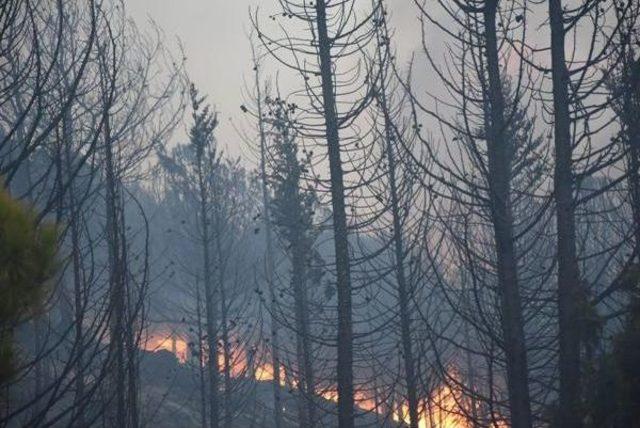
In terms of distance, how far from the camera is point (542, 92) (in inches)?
190

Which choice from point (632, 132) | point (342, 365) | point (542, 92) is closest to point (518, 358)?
point (632, 132)

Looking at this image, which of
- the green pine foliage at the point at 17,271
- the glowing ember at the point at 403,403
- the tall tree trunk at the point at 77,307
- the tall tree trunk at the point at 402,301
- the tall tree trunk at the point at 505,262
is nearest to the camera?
the green pine foliage at the point at 17,271

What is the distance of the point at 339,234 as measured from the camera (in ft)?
23.4

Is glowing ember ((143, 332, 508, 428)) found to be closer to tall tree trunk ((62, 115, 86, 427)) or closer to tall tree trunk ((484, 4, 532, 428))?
tall tree trunk ((484, 4, 532, 428))

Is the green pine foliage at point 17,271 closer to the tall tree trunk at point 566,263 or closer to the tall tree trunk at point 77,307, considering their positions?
the tall tree trunk at point 77,307

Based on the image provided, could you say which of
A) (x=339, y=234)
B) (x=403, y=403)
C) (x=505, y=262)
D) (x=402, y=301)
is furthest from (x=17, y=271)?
(x=403, y=403)

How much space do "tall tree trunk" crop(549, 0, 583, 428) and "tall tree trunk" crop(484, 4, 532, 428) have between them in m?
0.28

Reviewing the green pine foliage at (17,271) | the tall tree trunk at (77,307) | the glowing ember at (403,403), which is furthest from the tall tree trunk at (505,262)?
the green pine foliage at (17,271)

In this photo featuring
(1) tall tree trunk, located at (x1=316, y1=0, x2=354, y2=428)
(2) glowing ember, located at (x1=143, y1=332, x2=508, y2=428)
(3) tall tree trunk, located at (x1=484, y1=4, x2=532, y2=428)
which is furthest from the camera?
(1) tall tree trunk, located at (x1=316, y1=0, x2=354, y2=428)

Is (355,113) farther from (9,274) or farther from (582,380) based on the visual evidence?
(9,274)

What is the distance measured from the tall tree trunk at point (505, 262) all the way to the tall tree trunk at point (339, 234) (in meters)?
2.71

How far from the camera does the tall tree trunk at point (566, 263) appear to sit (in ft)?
13.6

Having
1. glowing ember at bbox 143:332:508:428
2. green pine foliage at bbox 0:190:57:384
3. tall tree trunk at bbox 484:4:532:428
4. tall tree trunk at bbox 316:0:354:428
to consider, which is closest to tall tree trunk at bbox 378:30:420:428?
glowing ember at bbox 143:332:508:428

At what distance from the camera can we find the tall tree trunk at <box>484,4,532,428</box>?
405 cm
